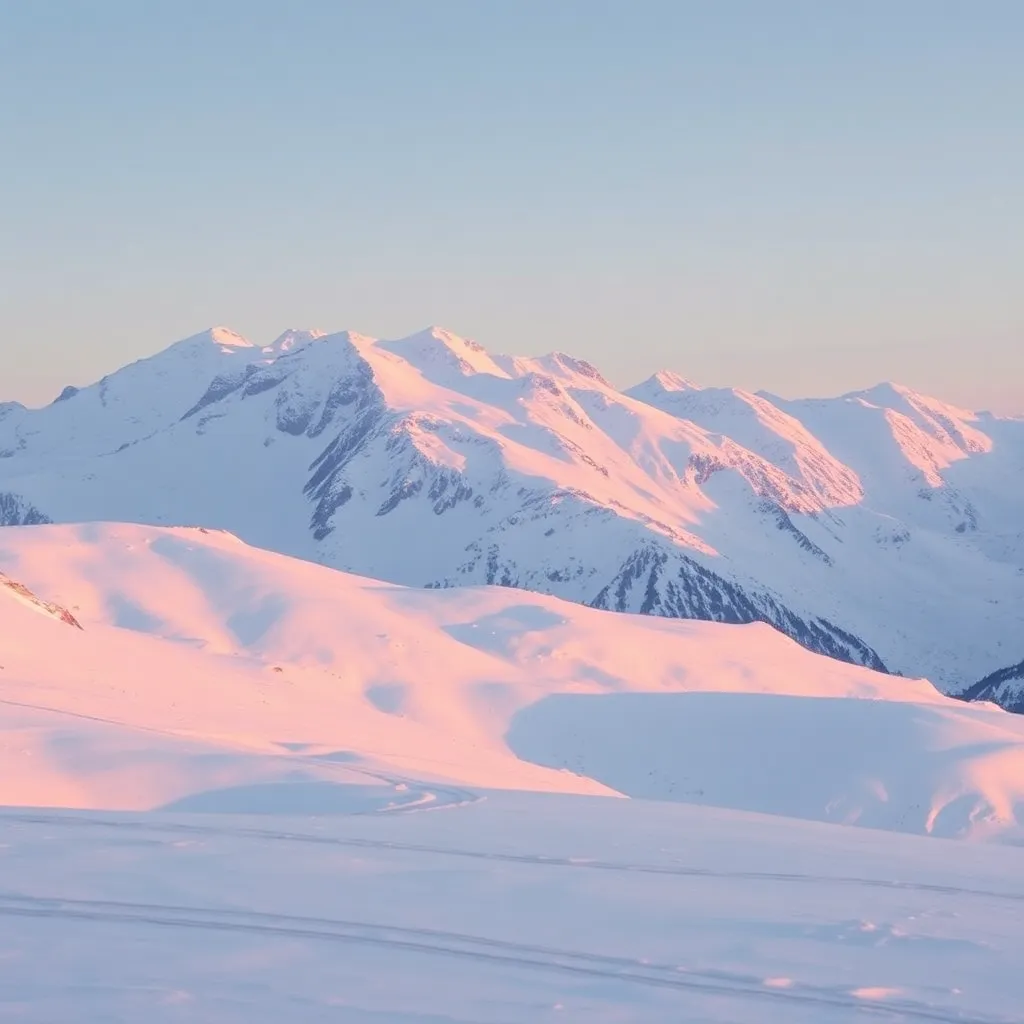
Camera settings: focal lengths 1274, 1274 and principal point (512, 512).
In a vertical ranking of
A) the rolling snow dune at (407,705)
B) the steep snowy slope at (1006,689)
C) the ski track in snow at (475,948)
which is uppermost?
the ski track in snow at (475,948)

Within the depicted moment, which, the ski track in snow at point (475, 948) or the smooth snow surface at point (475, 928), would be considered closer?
the smooth snow surface at point (475, 928)

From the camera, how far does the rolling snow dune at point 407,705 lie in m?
22.8

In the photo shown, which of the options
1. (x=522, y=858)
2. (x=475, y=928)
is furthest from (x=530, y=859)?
(x=475, y=928)

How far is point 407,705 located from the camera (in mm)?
54250

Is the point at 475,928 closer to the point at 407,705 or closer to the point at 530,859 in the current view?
the point at 530,859

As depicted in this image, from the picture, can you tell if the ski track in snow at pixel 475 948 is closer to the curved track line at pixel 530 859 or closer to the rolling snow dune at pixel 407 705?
the curved track line at pixel 530 859

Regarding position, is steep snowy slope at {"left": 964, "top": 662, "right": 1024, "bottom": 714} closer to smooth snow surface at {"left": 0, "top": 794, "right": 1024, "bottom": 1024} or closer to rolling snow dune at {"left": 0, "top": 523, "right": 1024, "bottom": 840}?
rolling snow dune at {"left": 0, "top": 523, "right": 1024, "bottom": 840}

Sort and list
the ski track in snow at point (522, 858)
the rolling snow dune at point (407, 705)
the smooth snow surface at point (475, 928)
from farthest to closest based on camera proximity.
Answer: the rolling snow dune at point (407, 705) → the ski track in snow at point (522, 858) → the smooth snow surface at point (475, 928)

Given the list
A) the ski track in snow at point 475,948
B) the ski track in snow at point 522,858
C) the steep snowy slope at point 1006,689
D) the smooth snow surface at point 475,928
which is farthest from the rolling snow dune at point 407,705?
the steep snowy slope at point 1006,689

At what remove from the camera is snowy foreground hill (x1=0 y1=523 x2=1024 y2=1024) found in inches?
396

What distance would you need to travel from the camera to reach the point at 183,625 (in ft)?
209

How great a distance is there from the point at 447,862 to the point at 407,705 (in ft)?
131

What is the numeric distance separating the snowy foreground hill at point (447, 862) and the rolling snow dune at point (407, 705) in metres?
0.16

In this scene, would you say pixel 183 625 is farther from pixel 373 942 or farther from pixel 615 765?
pixel 373 942
